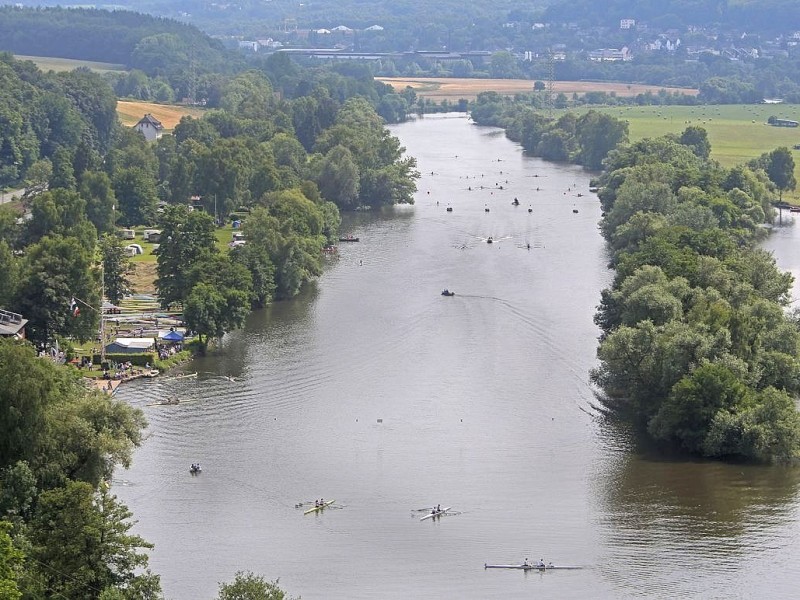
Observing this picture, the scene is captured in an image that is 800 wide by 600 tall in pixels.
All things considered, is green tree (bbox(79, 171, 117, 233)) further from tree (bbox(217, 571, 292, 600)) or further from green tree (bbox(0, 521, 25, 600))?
tree (bbox(217, 571, 292, 600))

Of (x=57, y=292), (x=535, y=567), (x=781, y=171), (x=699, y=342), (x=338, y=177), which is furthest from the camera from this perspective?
(x=781, y=171)

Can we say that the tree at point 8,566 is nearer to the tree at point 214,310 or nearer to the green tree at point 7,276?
the green tree at point 7,276

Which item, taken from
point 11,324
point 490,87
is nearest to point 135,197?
point 11,324

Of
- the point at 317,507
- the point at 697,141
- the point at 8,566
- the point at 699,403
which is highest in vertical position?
the point at 697,141

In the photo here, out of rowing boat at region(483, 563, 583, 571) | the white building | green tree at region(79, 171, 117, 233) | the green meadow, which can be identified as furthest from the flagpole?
the white building

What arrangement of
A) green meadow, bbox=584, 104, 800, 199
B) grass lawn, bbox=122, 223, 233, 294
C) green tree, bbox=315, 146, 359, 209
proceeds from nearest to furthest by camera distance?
grass lawn, bbox=122, 223, 233, 294 → green tree, bbox=315, 146, 359, 209 → green meadow, bbox=584, 104, 800, 199

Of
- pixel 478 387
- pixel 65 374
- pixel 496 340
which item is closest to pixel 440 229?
pixel 496 340

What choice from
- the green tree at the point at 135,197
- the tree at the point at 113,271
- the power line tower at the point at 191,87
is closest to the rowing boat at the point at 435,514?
the tree at the point at 113,271

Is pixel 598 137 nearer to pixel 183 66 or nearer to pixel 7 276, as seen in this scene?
pixel 183 66
